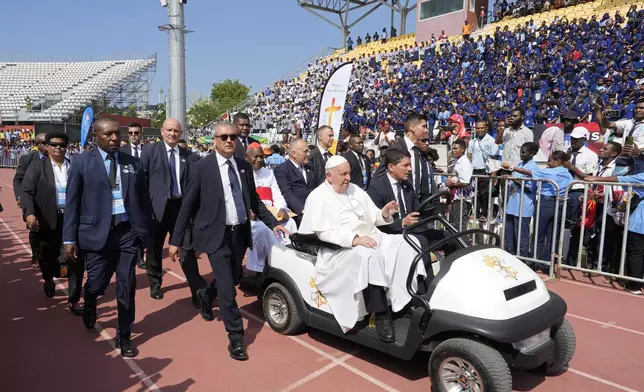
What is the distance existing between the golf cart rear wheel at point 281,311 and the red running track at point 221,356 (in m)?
0.10

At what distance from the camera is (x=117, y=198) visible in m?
3.91

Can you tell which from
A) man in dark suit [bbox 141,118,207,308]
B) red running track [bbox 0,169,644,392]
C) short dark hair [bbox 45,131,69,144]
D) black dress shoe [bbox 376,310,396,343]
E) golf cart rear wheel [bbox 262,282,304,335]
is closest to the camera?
black dress shoe [bbox 376,310,396,343]

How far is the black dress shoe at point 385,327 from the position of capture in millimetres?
3348

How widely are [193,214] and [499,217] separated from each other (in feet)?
15.2

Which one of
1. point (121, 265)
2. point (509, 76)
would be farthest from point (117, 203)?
point (509, 76)

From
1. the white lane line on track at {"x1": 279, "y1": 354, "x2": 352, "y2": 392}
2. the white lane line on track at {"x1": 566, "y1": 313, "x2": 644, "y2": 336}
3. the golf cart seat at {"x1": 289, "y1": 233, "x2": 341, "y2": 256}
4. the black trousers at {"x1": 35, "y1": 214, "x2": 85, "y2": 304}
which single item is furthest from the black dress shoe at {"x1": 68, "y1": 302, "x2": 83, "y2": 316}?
the white lane line on track at {"x1": 566, "y1": 313, "x2": 644, "y2": 336}

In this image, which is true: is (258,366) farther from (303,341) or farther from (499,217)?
Answer: (499,217)

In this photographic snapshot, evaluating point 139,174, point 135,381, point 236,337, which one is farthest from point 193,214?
point 135,381

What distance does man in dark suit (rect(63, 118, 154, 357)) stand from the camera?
380cm

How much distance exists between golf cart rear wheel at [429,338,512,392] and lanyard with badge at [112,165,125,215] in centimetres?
279

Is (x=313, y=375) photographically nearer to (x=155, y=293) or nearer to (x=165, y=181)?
(x=155, y=293)

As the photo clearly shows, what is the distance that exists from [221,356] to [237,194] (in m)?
1.40

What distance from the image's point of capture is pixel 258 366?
12.2ft

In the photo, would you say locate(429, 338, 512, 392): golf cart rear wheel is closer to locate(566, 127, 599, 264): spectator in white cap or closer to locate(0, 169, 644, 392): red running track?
locate(0, 169, 644, 392): red running track
